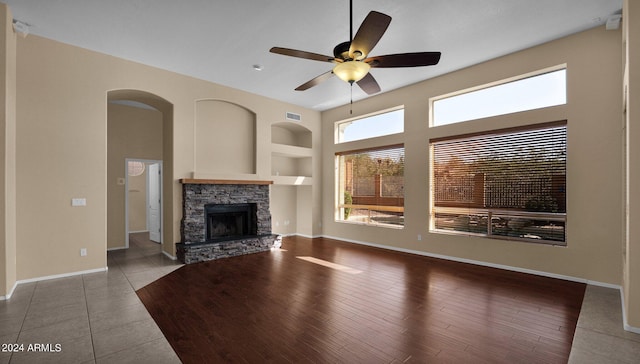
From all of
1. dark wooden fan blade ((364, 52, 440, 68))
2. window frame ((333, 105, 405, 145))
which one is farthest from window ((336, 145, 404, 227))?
dark wooden fan blade ((364, 52, 440, 68))

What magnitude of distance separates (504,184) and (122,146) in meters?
7.89

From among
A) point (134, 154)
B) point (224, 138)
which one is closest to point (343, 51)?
point (224, 138)

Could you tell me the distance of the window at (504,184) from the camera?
4.46 m

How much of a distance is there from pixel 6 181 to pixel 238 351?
137 inches

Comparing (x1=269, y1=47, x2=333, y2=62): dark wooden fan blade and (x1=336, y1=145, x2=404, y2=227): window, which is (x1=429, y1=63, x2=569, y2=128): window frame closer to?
(x1=336, y1=145, x2=404, y2=227): window

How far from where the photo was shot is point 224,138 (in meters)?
6.38

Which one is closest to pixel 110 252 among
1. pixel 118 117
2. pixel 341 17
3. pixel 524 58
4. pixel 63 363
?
pixel 118 117

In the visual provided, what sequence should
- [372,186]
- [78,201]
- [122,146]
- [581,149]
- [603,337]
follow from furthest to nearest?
1. [372,186]
2. [122,146]
3. [78,201]
4. [581,149]
5. [603,337]

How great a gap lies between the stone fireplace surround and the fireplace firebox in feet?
0.41

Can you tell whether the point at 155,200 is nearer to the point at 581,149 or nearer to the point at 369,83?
the point at 369,83

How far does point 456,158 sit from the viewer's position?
5535mm

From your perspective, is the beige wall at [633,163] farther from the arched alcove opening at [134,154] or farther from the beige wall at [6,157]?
the beige wall at [6,157]

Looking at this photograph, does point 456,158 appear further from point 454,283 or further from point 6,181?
point 6,181

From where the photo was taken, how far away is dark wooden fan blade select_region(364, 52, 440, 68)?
2.78 metres
